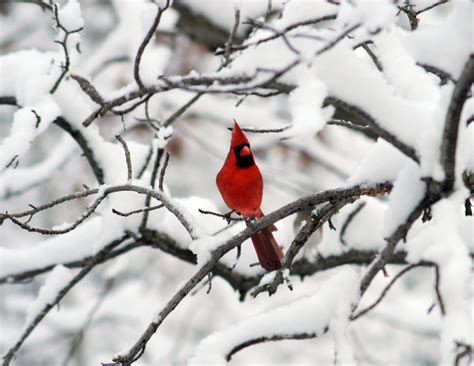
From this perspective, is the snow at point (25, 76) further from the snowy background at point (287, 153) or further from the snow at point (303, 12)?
the snow at point (303, 12)

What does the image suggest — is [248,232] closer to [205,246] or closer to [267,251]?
[205,246]

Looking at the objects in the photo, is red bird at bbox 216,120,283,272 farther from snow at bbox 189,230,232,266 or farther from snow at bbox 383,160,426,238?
snow at bbox 383,160,426,238

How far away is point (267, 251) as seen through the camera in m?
2.64

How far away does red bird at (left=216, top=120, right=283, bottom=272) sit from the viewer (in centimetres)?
263

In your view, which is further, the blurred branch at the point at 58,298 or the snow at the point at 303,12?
the blurred branch at the point at 58,298

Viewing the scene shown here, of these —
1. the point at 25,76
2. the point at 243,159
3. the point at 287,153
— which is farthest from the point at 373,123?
the point at 287,153

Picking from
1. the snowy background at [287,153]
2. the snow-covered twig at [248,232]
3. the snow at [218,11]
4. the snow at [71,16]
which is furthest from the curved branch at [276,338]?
the snow at [218,11]

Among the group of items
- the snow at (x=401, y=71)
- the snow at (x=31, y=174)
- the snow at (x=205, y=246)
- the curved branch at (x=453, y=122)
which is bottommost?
the curved branch at (x=453, y=122)

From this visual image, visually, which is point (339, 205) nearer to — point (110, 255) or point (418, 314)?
point (110, 255)

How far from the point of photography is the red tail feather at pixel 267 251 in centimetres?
261

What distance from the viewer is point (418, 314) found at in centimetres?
609

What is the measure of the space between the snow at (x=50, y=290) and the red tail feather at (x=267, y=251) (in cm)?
72

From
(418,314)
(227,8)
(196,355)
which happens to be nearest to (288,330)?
(196,355)

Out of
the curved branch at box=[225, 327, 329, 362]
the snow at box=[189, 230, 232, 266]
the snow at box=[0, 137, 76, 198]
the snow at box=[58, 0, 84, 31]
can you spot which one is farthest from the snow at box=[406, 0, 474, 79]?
the snow at box=[0, 137, 76, 198]
